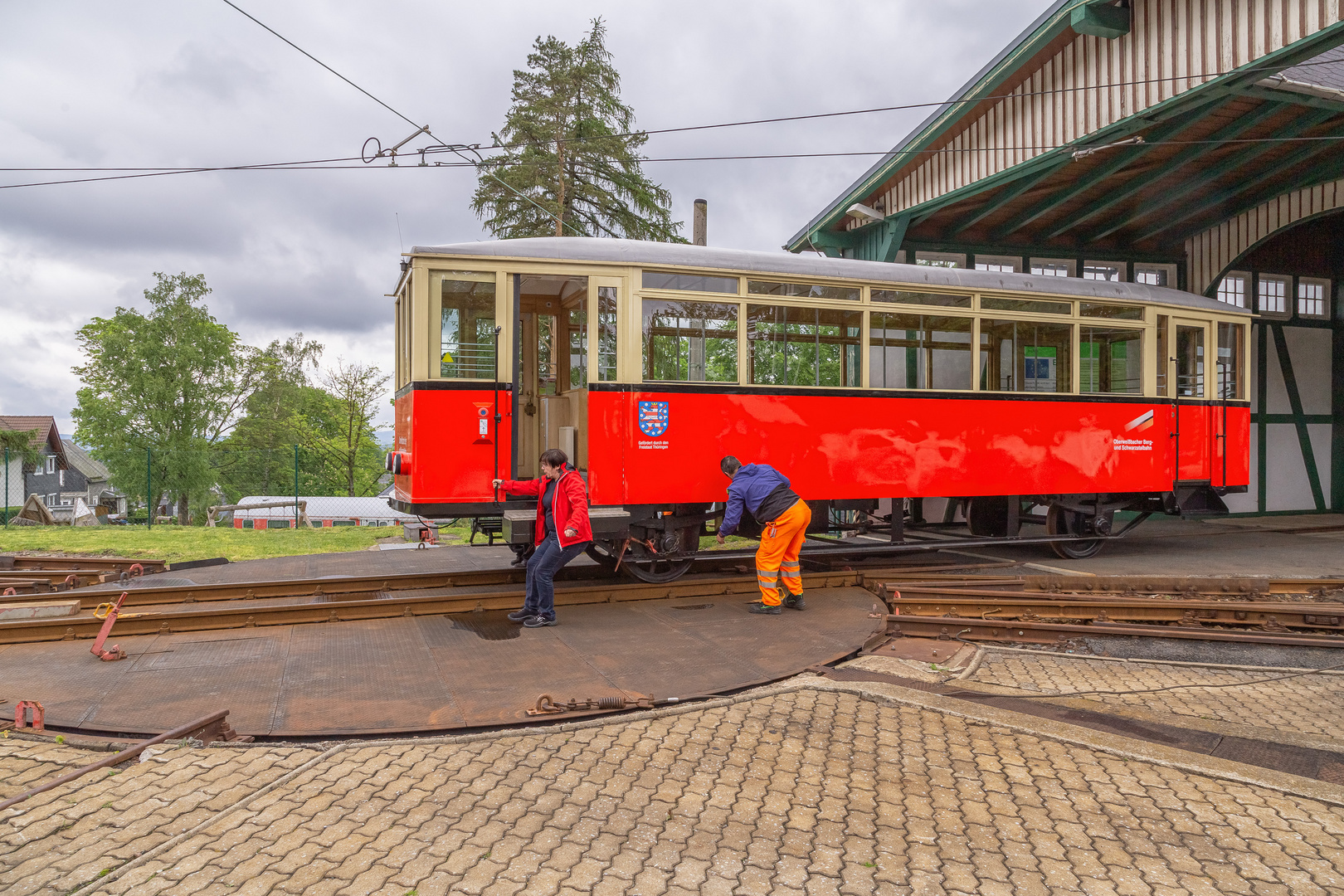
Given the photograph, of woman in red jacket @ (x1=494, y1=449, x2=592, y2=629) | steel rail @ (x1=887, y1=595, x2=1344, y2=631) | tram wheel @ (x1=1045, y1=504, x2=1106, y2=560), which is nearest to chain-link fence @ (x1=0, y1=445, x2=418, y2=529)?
woman in red jacket @ (x1=494, y1=449, x2=592, y2=629)

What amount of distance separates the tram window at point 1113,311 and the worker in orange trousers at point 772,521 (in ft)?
15.3

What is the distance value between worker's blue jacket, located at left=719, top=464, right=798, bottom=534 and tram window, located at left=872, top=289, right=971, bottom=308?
2394mm

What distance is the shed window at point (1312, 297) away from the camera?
15734 millimetres

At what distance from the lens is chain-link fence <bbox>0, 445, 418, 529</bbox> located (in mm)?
27391

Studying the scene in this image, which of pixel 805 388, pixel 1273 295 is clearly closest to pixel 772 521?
pixel 805 388

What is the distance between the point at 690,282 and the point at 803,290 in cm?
119

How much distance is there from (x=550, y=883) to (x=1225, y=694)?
474 centimetres

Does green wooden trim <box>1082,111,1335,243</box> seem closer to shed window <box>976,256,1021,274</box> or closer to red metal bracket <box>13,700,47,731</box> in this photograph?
shed window <box>976,256,1021,274</box>

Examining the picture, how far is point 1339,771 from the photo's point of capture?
386cm

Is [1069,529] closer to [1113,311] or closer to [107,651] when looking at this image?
[1113,311]

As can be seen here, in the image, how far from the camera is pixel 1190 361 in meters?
10.0

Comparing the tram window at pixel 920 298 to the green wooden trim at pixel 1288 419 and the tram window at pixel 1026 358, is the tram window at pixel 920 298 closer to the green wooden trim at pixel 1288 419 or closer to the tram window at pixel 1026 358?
the tram window at pixel 1026 358

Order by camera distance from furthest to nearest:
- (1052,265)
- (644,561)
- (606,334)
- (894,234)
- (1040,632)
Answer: (1052,265) → (894,234) → (644,561) → (606,334) → (1040,632)

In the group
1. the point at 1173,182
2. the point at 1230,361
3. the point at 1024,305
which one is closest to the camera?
the point at 1024,305
